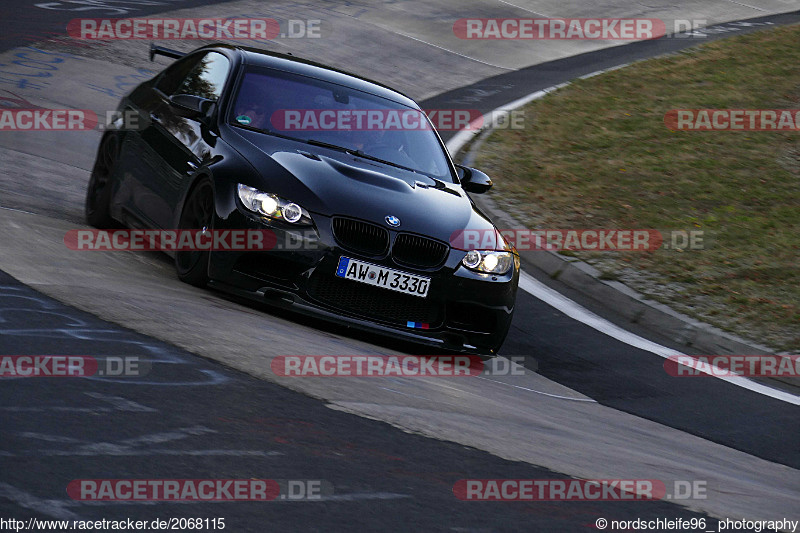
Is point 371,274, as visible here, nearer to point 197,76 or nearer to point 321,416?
point 321,416

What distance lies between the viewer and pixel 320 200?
6699 millimetres

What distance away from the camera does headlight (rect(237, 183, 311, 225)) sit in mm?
6629

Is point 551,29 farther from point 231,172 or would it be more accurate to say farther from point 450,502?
point 450,502

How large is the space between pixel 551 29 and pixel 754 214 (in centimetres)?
1442

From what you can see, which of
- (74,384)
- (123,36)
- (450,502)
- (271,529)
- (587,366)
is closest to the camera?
(271,529)

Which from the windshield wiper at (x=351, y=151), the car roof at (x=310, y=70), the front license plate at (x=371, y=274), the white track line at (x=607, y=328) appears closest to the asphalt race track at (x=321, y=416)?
the white track line at (x=607, y=328)

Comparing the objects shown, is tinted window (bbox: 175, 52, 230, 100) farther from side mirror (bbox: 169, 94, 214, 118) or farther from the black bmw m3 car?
side mirror (bbox: 169, 94, 214, 118)

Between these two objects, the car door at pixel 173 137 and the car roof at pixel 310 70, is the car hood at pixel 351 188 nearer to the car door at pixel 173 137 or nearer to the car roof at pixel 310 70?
the car door at pixel 173 137

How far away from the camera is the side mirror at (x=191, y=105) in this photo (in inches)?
296

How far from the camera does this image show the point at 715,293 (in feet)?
31.7

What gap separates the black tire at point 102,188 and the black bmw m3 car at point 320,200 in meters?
0.21

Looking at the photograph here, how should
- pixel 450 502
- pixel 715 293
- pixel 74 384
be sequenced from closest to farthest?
pixel 450 502 < pixel 74 384 < pixel 715 293

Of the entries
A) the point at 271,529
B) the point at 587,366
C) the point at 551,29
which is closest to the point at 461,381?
the point at 587,366

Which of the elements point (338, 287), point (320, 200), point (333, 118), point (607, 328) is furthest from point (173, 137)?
point (607, 328)
